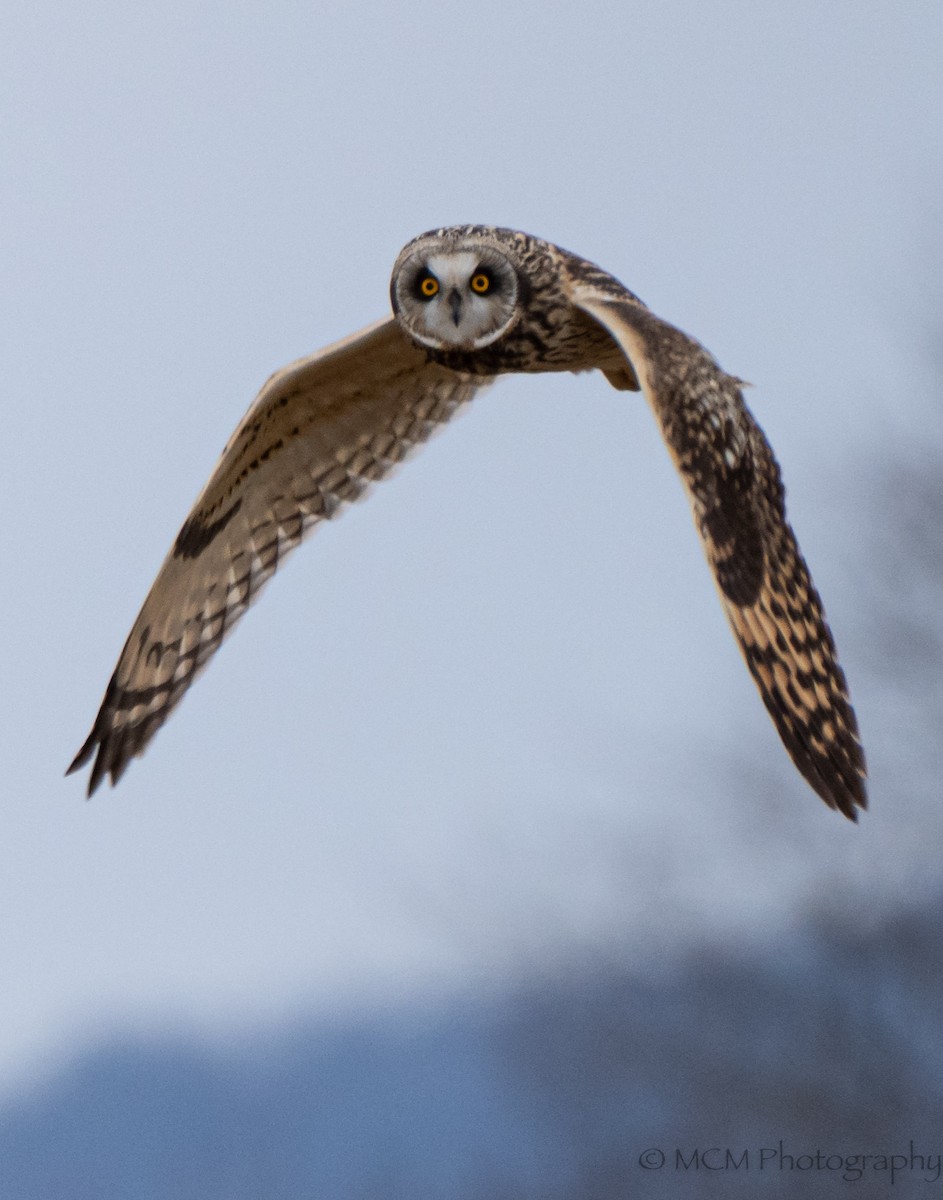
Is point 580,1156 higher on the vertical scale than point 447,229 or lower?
lower

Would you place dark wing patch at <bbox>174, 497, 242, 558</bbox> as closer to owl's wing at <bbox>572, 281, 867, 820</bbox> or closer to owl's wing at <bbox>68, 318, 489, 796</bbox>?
owl's wing at <bbox>68, 318, 489, 796</bbox>

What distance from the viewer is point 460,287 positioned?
4.77 meters

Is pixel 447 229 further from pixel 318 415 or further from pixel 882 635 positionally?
pixel 882 635

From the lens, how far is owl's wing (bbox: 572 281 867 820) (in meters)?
3.99

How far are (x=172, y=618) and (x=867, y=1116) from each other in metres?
5.67

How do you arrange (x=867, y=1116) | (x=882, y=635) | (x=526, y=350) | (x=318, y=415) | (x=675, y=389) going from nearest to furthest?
(x=675, y=389) < (x=526, y=350) < (x=318, y=415) < (x=867, y=1116) < (x=882, y=635)

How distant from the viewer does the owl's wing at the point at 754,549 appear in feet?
13.1

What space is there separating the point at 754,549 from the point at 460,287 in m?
1.04

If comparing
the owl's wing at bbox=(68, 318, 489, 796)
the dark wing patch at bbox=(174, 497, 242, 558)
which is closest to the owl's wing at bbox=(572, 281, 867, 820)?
the owl's wing at bbox=(68, 318, 489, 796)

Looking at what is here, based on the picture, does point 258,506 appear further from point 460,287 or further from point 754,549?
point 754,549

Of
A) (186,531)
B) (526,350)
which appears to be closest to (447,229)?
Answer: (526,350)

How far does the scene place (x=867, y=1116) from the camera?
32.7 ft

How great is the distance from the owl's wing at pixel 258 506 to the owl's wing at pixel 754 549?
47.5 inches

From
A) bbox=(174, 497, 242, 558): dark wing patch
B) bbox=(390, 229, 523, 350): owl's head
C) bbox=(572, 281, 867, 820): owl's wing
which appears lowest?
bbox=(572, 281, 867, 820): owl's wing
